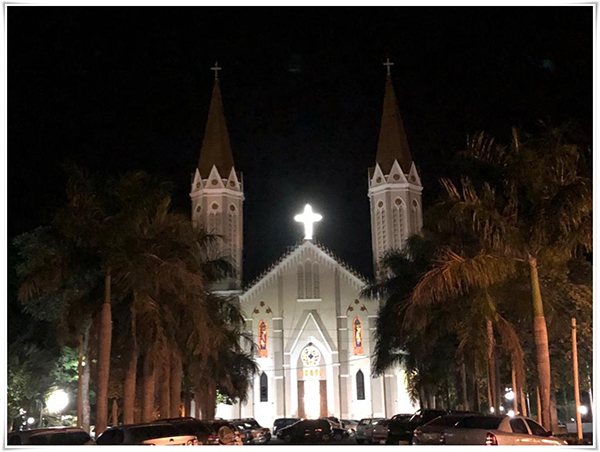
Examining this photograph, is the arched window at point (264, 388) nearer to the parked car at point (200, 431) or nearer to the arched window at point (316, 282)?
the arched window at point (316, 282)

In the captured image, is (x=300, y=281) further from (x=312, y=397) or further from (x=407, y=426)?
(x=407, y=426)

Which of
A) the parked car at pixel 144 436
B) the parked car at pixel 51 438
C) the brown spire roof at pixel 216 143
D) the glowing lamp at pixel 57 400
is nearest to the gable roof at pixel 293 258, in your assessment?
the brown spire roof at pixel 216 143

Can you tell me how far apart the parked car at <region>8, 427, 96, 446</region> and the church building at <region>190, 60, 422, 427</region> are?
140 ft

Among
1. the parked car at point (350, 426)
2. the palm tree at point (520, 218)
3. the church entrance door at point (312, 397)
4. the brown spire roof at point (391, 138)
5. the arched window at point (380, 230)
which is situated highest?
the brown spire roof at point (391, 138)

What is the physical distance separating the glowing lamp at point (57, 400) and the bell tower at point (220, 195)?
20430 millimetres

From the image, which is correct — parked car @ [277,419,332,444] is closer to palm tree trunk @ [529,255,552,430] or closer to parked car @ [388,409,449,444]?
parked car @ [388,409,449,444]

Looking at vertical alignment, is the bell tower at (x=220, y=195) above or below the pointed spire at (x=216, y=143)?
below

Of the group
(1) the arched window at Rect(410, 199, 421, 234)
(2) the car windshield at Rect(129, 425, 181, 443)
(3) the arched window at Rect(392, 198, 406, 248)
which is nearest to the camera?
(2) the car windshield at Rect(129, 425, 181, 443)

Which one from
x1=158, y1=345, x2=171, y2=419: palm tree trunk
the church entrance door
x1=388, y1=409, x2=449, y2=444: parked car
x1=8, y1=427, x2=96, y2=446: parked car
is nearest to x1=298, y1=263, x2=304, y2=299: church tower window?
the church entrance door

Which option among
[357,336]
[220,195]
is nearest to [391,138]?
[220,195]

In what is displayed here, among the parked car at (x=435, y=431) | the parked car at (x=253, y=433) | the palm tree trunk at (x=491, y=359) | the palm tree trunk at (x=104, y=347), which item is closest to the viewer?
the parked car at (x=435, y=431)

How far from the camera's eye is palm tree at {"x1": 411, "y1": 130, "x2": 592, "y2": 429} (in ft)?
69.2

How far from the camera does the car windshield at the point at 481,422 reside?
17891mm

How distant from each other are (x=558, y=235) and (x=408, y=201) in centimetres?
4467
